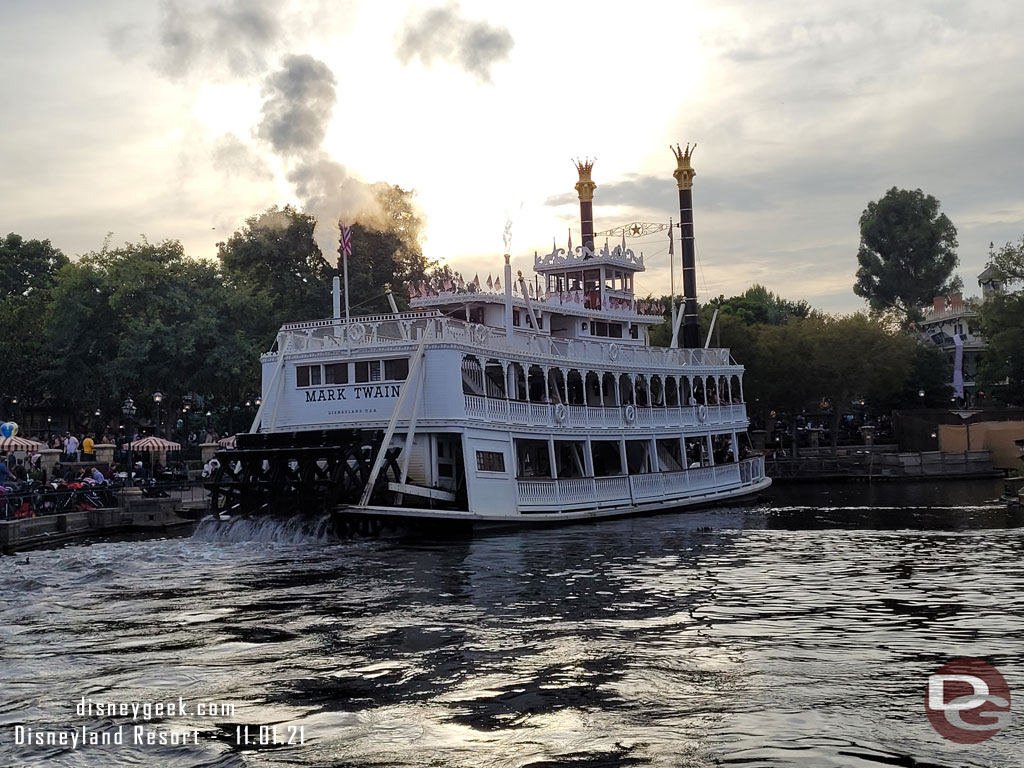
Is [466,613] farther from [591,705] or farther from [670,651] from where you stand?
[591,705]

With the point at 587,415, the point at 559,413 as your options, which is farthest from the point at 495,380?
the point at 587,415

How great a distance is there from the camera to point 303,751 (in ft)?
34.6

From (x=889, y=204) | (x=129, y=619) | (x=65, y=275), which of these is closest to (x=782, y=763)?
(x=129, y=619)

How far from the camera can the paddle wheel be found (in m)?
27.2

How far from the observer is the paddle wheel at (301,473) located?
1073 inches

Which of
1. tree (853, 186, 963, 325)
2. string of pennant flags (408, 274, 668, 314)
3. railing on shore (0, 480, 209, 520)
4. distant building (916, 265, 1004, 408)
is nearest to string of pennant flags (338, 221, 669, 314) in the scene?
string of pennant flags (408, 274, 668, 314)

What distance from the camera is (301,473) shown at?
2775 cm

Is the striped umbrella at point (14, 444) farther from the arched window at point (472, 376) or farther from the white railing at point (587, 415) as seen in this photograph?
the white railing at point (587, 415)

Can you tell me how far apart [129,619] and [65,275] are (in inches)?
1765

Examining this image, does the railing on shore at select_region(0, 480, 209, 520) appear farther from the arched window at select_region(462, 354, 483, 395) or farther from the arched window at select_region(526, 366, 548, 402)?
the arched window at select_region(526, 366, 548, 402)

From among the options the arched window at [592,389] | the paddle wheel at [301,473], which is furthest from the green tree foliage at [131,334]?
the paddle wheel at [301,473]

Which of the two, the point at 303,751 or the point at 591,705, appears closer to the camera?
the point at 303,751

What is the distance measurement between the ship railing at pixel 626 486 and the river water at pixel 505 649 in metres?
4.43

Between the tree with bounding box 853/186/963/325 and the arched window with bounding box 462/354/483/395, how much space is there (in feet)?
284
